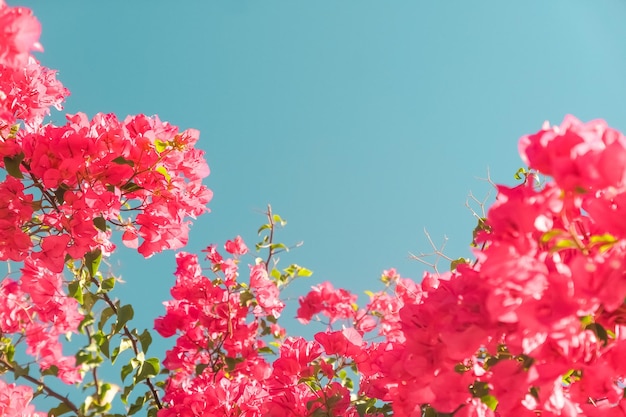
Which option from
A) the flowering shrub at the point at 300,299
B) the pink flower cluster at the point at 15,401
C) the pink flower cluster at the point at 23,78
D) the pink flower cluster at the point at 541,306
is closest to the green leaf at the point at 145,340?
the flowering shrub at the point at 300,299

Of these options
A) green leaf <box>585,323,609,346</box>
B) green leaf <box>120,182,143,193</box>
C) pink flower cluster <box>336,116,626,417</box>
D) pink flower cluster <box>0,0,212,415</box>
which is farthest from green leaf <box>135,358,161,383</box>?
green leaf <box>585,323,609,346</box>

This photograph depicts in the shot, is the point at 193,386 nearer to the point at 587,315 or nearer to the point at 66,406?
the point at 66,406

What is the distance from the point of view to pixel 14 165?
142 centimetres

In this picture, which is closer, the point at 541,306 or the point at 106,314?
the point at 541,306

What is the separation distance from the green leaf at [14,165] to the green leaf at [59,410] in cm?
79

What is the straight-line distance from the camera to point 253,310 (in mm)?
2318

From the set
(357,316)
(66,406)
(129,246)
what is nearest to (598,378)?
(129,246)

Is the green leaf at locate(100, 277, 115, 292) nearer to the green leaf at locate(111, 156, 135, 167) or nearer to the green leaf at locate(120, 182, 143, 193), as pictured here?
the green leaf at locate(120, 182, 143, 193)

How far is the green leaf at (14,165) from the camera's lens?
1408 millimetres

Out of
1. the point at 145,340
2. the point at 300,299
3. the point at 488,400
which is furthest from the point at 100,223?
the point at 300,299

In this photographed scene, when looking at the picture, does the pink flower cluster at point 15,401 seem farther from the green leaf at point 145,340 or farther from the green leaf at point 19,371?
the green leaf at point 145,340

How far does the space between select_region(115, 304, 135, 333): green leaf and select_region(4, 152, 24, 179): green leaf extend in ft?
1.64

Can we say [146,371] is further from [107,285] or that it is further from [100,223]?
[100,223]

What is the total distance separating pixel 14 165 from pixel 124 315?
547 mm
